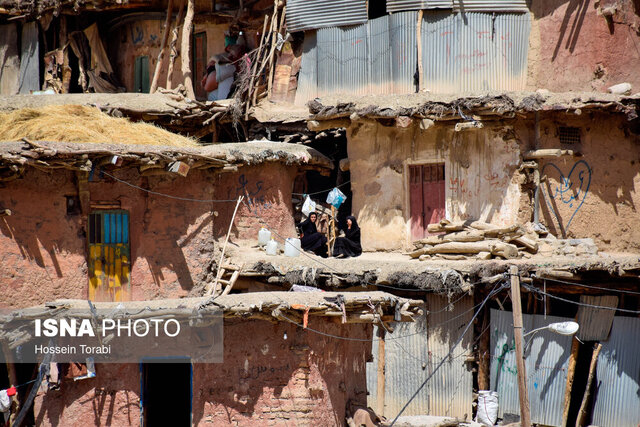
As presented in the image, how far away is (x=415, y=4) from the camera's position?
19.5 metres

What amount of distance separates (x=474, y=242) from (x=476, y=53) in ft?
13.0

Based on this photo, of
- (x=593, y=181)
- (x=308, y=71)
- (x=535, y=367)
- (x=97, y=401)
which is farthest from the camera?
(x=308, y=71)

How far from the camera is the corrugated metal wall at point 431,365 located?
17.9 meters

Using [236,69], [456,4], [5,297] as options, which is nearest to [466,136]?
[456,4]

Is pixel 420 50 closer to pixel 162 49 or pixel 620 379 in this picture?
pixel 162 49

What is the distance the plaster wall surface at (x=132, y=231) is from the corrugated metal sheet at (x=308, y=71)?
132 inches

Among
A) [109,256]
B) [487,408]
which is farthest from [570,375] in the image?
[109,256]

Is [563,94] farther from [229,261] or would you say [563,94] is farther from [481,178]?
[229,261]

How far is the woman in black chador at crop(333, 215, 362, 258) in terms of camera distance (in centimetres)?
1859

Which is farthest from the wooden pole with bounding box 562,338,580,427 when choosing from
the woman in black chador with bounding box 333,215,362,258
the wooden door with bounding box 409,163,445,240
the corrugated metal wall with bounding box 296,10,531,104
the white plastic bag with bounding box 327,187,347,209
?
the white plastic bag with bounding box 327,187,347,209

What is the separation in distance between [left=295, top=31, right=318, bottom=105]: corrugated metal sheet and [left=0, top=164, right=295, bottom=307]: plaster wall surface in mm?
3352

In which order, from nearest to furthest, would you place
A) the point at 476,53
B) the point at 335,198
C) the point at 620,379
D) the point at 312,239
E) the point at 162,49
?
the point at 620,379, the point at 312,239, the point at 476,53, the point at 335,198, the point at 162,49

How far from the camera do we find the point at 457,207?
18922 mm

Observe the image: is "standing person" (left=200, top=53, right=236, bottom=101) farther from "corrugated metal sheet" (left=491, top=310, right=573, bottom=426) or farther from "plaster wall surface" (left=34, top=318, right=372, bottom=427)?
"plaster wall surface" (left=34, top=318, right=372, bottom=427)
